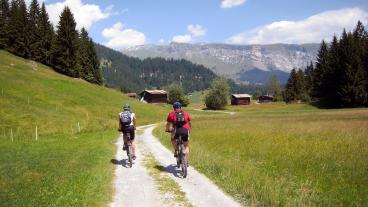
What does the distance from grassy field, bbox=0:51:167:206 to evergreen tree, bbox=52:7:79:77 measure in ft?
11.5

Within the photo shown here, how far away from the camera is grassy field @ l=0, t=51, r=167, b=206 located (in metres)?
12.6

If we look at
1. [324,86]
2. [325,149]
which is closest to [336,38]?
[324,86]

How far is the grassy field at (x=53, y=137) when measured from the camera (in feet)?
41.5

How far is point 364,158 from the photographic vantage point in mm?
16406

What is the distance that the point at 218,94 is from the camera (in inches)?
4803

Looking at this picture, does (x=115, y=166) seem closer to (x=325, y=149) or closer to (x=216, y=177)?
(x=216, y=177)

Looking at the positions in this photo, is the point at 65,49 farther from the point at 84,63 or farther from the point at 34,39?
the point at 34,39

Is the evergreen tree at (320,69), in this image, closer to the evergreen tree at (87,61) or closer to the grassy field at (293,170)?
the evergreen tree at (87,61)

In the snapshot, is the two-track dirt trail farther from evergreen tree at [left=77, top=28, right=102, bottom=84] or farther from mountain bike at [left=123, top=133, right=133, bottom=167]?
evergreen tree at [left=77, top=28, right=102, bottom=84]

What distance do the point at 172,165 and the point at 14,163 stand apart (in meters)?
8.99

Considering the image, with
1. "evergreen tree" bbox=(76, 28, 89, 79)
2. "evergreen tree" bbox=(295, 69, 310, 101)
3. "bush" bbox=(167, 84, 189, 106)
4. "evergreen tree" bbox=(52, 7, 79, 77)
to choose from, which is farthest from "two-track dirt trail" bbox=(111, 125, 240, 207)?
"bush" bbox=(167, 84, 189, 106)

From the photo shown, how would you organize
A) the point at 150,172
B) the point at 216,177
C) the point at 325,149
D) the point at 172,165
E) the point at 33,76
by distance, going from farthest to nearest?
the point at 33,76
the point at 325,149
the point at 172,165
the point at 150,172
the point at 216,177

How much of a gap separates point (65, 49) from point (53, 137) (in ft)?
186

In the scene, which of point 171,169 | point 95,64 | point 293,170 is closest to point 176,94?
point 95,64
